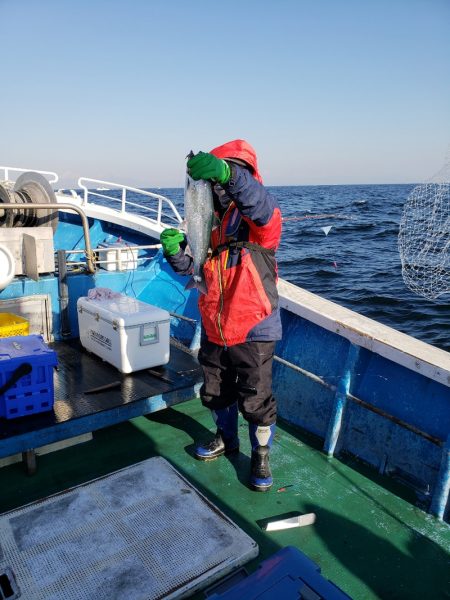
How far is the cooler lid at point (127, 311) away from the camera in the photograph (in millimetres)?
4332

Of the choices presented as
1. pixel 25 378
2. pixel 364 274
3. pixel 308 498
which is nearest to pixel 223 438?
pixel 308 498

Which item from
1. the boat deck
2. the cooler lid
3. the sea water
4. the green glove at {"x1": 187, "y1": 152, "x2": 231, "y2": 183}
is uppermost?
the green glove at {"x1": 187, "y1": 152, "x2": 231, "y2": 183}

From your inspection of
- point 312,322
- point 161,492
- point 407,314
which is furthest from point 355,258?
point 161,492

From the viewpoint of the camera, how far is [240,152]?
2848 mm

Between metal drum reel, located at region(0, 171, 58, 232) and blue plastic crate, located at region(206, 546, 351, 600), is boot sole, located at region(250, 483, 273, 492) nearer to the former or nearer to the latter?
blue plastic crate, located at region(206, 546, 351, 600)

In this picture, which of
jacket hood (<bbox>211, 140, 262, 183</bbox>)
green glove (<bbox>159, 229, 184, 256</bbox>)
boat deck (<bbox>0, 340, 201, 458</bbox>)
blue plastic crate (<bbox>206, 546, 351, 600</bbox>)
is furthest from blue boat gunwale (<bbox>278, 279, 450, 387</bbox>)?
blue plastic crate (<bbox>206, 546, 351, 600</bbox>)

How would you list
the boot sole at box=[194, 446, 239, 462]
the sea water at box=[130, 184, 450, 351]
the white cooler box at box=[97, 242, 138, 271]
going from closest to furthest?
the boot sole at box=[194, 446, 239, 462], the white cooler box at box=[97, 242, 138, 271], the sea water at box=[130, 184, 450, 351]

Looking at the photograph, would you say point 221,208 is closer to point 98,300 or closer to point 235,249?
point 235,249

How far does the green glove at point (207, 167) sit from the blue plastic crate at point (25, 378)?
77.3 inches

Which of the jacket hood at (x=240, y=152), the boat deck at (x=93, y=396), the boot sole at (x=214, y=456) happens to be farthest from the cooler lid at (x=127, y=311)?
the jacket hood at (x=240, y=152)

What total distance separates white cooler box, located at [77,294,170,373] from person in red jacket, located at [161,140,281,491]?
3.31ft

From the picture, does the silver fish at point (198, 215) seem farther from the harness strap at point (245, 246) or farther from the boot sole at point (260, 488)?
the boot sole at point (260, 488)

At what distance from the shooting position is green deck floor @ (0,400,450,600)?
2.74 m

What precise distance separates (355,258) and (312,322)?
16.8 metres
